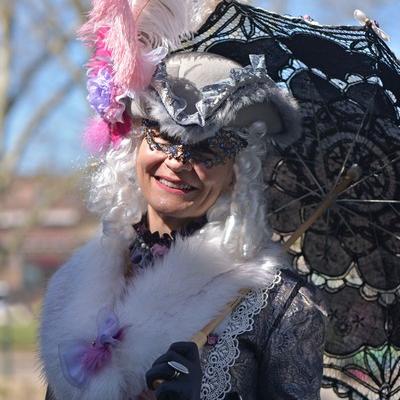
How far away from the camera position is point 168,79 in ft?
8.41

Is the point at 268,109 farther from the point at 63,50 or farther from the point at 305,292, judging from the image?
the point at 63,50

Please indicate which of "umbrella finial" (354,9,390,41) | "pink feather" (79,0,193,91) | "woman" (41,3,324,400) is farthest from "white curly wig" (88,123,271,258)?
"umbrella finial" (354,9,390,41)

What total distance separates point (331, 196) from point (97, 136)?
2.52ft

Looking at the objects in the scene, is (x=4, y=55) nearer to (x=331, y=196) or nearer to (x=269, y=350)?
(x=331, y=196)

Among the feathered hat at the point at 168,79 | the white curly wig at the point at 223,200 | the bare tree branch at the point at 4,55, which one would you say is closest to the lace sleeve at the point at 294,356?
the white curly wig at the point at 223,200

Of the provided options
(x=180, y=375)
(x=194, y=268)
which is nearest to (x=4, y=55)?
(x=194, y=268)

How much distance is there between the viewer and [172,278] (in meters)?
2.56

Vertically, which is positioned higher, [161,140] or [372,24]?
[372,24]

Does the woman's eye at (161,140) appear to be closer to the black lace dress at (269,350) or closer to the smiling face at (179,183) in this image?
the smiling face at (179,183)

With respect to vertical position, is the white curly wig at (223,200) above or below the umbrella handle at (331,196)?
below

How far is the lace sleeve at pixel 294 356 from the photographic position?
2.42m

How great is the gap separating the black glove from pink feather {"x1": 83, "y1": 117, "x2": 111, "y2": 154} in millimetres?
838

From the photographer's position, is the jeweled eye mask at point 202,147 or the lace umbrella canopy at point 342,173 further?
the lace umbrella canopy at point 342,173

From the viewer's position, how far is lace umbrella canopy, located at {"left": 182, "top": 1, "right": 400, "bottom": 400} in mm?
2729
